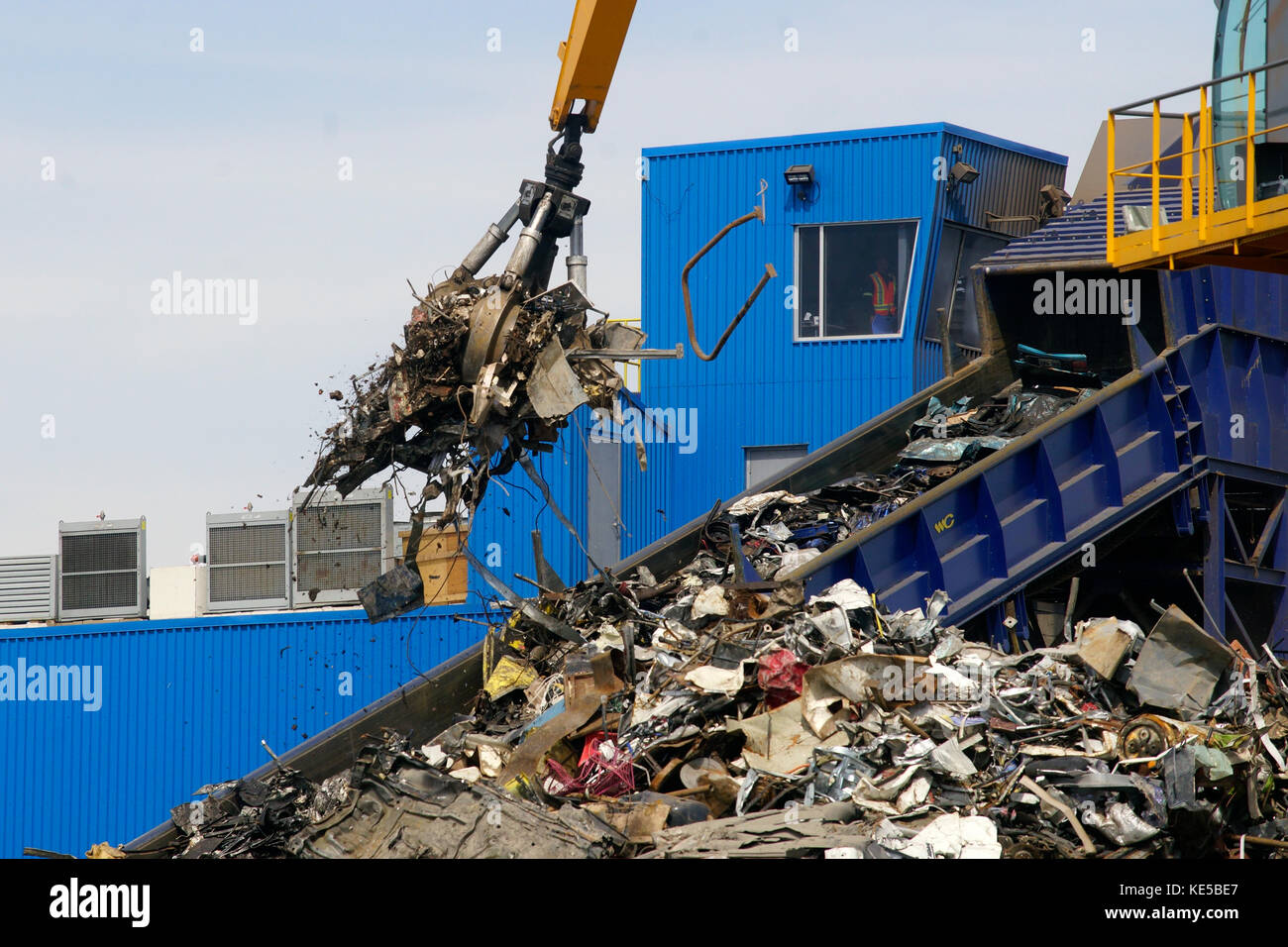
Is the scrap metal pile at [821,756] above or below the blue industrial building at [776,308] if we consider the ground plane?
below

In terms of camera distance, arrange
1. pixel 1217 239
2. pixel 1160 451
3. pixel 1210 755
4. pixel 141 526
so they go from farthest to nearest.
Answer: pixel 141 526, pixel 1160 451, pixel 1217 239, pixel 1210 755

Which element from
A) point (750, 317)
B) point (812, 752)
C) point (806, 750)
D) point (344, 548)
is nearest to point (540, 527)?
point (344, 548)

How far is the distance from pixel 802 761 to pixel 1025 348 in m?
5.89

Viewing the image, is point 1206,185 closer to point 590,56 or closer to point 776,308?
point 590,56

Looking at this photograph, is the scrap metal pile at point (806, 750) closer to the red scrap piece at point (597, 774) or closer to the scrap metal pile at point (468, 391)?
the red scrap piece at point (597, 774)

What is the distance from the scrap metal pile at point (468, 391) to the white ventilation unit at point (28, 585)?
39.7 feet

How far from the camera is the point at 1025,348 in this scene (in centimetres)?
1274

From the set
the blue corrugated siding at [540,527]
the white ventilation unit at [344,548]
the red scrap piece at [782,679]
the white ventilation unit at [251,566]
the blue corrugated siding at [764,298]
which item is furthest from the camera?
the white ventilation unit at [251,566]

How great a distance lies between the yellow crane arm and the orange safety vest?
8.02 metres

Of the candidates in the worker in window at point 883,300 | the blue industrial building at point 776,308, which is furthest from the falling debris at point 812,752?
the worker in window at point 883,300

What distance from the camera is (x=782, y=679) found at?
8.70 m

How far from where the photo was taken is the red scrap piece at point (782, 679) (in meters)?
8.68
